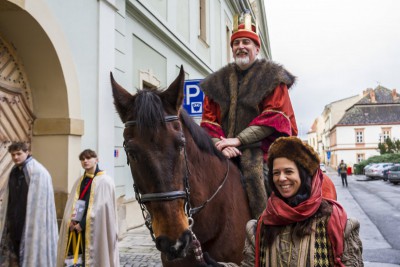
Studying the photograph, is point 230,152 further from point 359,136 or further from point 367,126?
point 359,136

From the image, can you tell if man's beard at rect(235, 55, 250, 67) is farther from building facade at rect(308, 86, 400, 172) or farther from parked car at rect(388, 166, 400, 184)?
building facade at rect(308, 86, 400, 172)

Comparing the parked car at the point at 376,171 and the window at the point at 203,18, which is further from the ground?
the window at the point at 203,18

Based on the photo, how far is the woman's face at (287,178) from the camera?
202cm

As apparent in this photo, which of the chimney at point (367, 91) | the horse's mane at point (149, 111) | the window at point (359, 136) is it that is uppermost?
the chimney at point (367, 91)

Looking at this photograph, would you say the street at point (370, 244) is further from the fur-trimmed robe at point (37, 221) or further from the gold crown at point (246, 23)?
the gold crown at point (246, 23)

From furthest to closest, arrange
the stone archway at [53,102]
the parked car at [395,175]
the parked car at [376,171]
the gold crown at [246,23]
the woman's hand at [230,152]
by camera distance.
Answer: the parked car at [376,171]
the parked car at [395,175]
the stone archway at [53,102]
the gold crown at [246,23]
the woman's hand at [230,152]

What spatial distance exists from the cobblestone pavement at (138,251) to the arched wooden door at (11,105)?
237cm

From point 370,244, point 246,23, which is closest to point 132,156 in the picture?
point 246,23

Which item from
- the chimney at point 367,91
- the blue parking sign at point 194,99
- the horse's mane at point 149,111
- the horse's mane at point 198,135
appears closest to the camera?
the horse's mane at point 149,111

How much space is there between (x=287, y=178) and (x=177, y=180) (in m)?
0.61

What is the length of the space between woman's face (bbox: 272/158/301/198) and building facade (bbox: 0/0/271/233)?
4576 mm

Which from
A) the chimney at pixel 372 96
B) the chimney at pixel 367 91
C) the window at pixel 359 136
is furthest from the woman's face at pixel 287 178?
the chimney at pixel 367 91

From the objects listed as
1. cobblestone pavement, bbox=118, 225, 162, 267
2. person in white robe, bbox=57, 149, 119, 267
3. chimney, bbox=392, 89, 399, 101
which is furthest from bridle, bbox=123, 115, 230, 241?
chimney, bbox=392, 89, 399, 101

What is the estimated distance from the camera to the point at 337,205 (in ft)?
6.67
